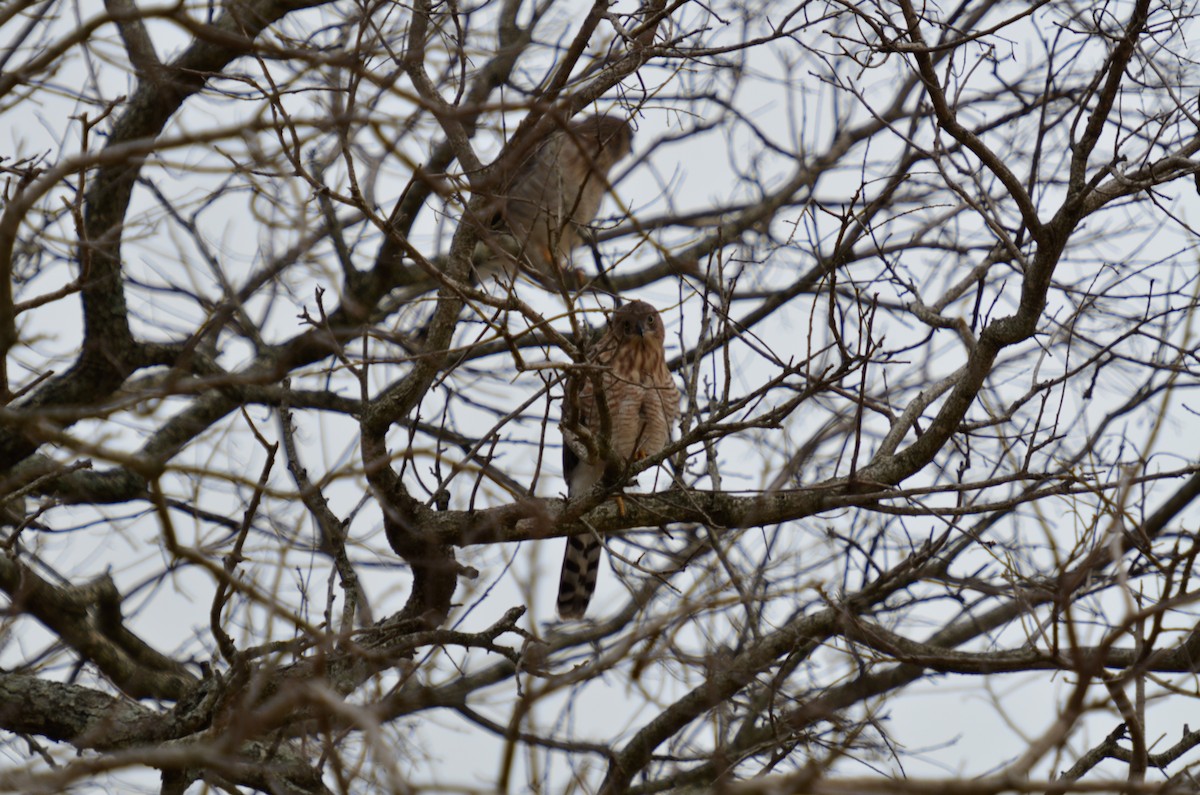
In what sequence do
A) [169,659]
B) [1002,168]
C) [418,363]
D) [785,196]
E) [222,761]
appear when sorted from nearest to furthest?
[222,761] < [1002,168] < [418,363] < [169,659] < [785,196]

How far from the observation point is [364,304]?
611cm

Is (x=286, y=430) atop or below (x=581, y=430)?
atop

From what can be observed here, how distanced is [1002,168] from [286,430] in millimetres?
2305

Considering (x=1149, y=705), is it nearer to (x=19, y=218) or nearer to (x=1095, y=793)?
(x=1095, y=793)

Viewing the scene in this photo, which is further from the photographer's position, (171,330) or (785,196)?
(785,196)

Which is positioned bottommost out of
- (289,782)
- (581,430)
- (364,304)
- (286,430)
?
(289,782)

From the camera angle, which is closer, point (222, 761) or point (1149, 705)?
point (222, 761)

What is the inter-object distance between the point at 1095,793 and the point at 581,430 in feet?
5.83

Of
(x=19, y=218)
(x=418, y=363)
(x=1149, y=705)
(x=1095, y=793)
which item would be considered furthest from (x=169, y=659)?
(x=1095, y=793)

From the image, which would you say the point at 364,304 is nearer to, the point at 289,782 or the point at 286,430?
the point at 286,430

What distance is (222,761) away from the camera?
5.38 ft

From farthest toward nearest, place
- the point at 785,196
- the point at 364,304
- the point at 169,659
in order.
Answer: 1. the point at 785,196
2. the point at 364,304
3. the point at 169,659

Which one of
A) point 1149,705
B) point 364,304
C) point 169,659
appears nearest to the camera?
point 1149,705

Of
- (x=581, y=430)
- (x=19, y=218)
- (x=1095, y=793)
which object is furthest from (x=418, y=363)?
(x=1095, y=793)
